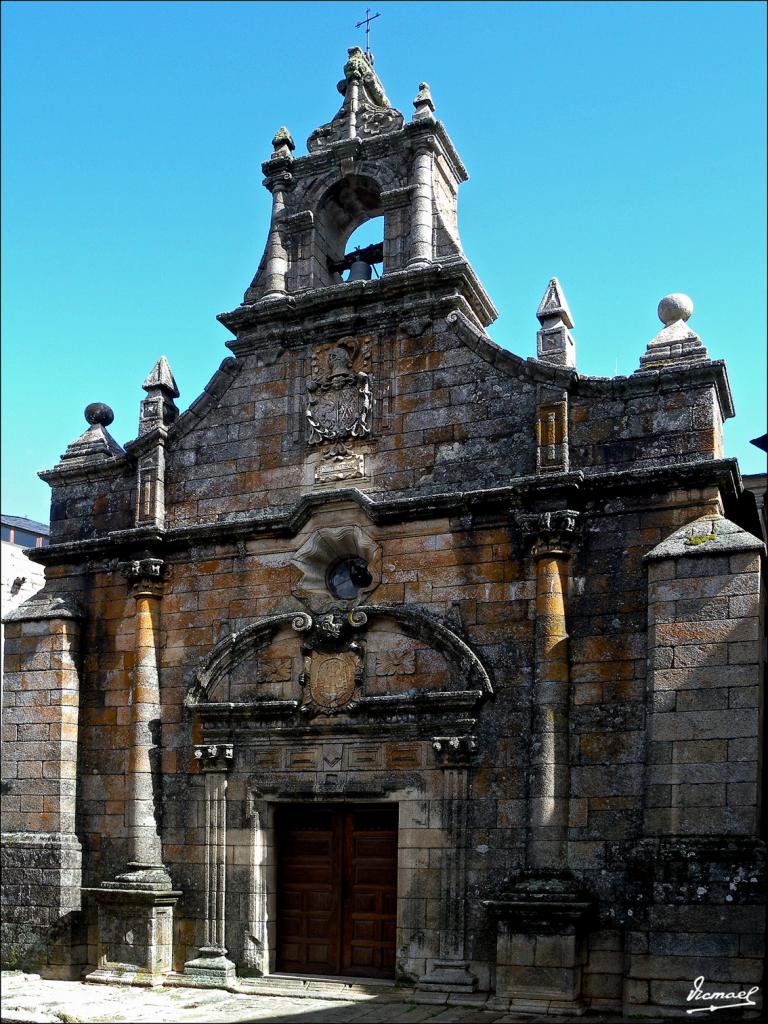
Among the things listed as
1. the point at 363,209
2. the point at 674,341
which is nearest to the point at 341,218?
the point at 363,209

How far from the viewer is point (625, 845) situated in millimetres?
11227

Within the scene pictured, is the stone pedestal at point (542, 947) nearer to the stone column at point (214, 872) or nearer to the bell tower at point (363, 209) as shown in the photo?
the stone column at point (214, 872)

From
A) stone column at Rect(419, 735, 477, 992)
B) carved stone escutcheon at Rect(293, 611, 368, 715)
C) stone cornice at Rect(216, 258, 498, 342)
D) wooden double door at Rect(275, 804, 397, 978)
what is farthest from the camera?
stone cornice at Rect(216, 258, 498, 342)

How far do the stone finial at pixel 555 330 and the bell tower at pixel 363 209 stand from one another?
99 centimetres

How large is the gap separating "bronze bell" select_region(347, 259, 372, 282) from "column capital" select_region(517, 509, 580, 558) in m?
4.11

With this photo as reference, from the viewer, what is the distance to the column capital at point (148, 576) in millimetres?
14227

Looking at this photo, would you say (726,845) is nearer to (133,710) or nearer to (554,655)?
(554,655)

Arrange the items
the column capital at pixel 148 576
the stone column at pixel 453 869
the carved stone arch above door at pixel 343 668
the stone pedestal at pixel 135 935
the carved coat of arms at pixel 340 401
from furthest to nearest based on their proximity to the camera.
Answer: the column capital at pixel 148 576, the carved coat of arms at pixel 340 401, the stone pedestal at pixel 135 935, the carved stone arch above door at pixel 343 668, the stone column at pixel 453 869

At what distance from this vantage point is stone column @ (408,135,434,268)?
1377 cm

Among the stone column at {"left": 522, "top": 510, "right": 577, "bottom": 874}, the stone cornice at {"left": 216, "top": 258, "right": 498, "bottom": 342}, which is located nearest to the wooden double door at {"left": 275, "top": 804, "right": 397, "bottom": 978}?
the stone column at {"left": 522, "top": 510, "right": 577, "bottom": 874}

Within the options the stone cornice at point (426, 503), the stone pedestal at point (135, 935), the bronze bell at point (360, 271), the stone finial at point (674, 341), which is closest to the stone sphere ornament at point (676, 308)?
the stone finial at point (674, 341)

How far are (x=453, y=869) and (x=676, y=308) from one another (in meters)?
6.07

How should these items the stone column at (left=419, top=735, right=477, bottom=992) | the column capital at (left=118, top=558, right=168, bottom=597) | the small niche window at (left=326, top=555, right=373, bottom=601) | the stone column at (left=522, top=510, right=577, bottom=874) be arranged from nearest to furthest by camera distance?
the stone column at (left=522, top=510, right=577, bottom=874) < the stone column at (left=419, top=735, right=477, bottom=992) < the small niche window at (left=326, top=555, right=373, bottom=601) < the column capital at (left=118, top=558, right=168, bottom=597)

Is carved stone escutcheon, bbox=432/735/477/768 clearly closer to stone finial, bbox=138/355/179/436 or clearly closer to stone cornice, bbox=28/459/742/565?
stone cornice, bbox=28/459/742/565
